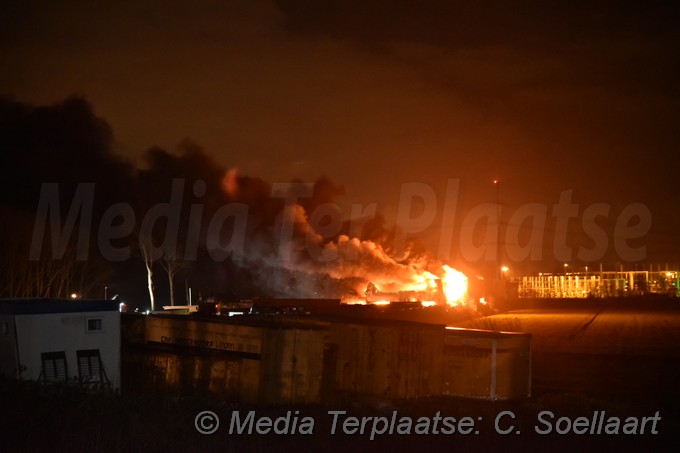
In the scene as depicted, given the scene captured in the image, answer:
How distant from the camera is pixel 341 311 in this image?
4534 centimetres

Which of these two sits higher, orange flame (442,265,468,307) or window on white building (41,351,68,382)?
orange flame (442,265,468,307)

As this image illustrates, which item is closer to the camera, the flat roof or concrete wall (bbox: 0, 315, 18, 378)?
concrete wall (bbox: 0, 315, 18, 378)

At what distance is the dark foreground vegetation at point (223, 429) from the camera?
11.4 m

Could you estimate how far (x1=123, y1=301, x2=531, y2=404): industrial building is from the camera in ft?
70.5

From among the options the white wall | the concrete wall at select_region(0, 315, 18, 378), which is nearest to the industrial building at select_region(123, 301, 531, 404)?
the white wall

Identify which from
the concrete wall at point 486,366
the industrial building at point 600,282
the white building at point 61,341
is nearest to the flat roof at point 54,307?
the white building at point 61,341

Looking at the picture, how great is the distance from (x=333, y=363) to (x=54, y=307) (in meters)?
9.55

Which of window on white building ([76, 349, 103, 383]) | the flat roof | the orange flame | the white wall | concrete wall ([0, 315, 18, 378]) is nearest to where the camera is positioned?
concrete wall ([0, 315, 18, 378])

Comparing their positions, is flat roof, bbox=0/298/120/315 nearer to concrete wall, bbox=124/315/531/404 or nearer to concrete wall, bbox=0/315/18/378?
concrete wall, bbox=0/315/18/378

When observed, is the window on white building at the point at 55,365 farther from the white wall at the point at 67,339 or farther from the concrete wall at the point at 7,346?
the concrete wall at the point at 7,346

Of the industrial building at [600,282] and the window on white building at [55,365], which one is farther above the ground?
the industrial building at [600,282]

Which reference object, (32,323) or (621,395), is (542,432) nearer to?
(621,395)

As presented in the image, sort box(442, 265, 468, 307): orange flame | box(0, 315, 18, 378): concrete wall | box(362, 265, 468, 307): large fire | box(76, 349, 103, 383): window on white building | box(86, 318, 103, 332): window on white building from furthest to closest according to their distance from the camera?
box(442, 265, 468, 307): orange flame, box(362, 265, 468, 307): large fire, box(86, 318, 103, 332): window on white building, box(76, 349, 103, 383): window on white building, box(0, 315, 18, 378): concrete wall

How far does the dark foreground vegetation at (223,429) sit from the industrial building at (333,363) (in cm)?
235
